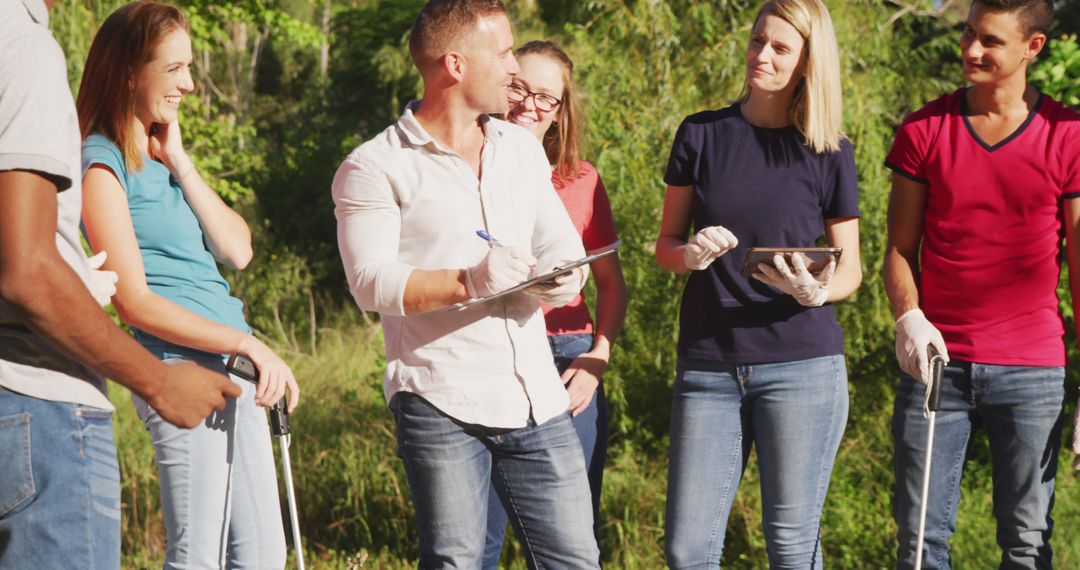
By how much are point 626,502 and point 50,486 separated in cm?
361

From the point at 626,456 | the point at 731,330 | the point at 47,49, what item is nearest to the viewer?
the point at 47,49

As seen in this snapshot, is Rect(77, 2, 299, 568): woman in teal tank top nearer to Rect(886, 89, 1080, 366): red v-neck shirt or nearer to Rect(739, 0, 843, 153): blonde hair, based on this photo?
Rect(739, 0, 843, 153): blonde hair

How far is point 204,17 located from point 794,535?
11444mm

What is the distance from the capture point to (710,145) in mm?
3072

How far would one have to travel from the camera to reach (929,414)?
3062 mm

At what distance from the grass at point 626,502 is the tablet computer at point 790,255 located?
212 centimetres

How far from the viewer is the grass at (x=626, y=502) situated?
478cm

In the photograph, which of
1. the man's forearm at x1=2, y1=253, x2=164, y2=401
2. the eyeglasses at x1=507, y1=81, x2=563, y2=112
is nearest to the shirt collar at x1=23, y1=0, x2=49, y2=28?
the man's forearm at x1=2, y1=253, x2=164, y2=401

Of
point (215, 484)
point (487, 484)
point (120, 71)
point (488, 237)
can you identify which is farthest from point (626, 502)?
point (120, 71)

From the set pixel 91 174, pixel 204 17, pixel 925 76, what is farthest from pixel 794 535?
pixel 204 17

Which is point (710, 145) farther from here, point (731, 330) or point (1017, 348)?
point (1017, 348)

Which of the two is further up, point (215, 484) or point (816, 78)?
point (816, 78)

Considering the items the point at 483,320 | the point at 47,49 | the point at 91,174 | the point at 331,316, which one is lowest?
the point at 331,316

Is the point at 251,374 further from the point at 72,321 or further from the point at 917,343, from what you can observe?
the point at 917,343
